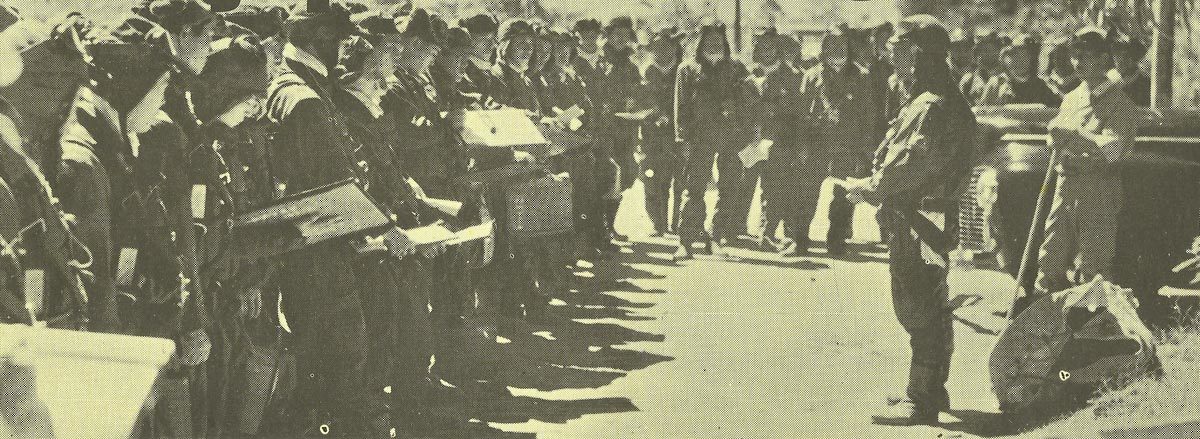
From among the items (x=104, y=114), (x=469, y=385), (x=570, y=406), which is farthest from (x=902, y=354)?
(x=104, y=114)

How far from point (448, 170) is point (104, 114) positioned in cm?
170

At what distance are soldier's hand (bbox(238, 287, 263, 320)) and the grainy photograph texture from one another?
0.01 metres

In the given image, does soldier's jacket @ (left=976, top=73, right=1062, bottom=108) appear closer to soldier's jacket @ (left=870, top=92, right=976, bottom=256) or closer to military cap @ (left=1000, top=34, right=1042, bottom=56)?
military cap @ (left=1000, top=34, right=1042, bottom=56)

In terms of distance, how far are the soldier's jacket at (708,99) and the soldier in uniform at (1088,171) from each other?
1708 millimetres

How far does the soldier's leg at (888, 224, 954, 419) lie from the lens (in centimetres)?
706

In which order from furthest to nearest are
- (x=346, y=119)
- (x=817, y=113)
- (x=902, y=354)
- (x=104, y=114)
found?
1. (x=817, y=113)
2. (x=902, y=354)
3. (x=346, y=119)
4. (x=104, y=114)

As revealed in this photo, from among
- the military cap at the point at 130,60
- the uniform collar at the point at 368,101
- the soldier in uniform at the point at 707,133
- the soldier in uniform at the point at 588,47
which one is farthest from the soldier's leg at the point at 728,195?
the military cap at the point at 130,60

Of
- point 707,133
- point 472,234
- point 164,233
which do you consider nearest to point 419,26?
point 472,234

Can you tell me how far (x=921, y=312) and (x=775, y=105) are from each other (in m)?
1.88

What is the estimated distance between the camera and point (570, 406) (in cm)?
734

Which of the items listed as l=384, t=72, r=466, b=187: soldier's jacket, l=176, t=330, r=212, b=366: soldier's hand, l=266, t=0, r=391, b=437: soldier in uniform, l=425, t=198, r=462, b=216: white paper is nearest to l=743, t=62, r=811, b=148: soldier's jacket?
l=384, t=72, r=466, b=187: soldier's jacket

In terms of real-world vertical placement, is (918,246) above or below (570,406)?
above

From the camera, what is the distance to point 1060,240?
293 inches

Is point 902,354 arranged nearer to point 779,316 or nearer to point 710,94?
point 779,316
